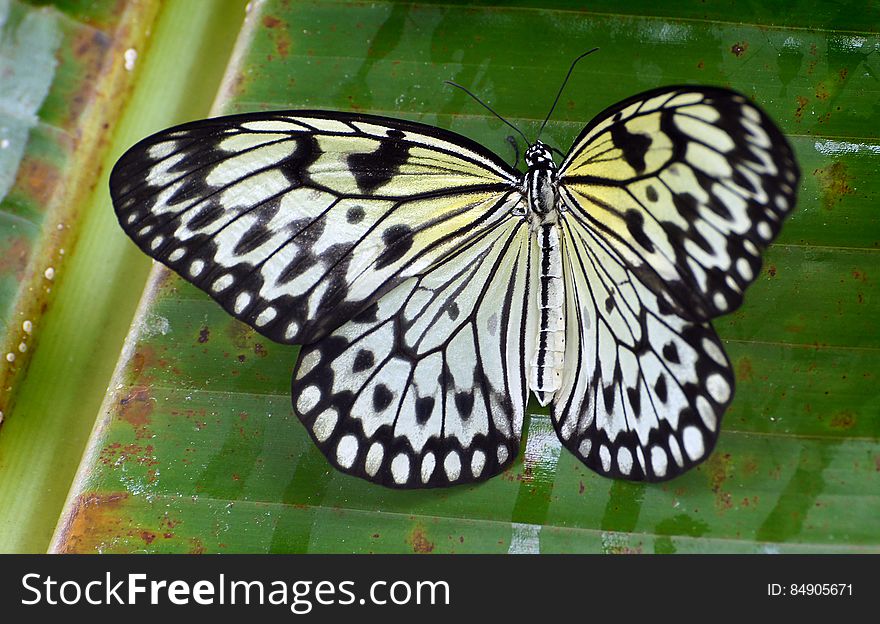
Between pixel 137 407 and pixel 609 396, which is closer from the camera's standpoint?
pixel 609 396

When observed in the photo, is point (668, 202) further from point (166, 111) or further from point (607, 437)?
point (166, 111)

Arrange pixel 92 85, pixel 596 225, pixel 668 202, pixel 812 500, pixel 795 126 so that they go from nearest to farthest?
pixel 668 202 < pixel 596 225 < pixel 812 500 < pixel 795 126 < pixel 92 85

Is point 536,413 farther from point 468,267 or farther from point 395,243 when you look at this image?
point 395,243

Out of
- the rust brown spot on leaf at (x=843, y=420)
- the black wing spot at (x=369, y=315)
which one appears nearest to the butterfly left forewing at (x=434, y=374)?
the black wing spot at (x=369, y=315)

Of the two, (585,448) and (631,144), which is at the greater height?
(631,144)

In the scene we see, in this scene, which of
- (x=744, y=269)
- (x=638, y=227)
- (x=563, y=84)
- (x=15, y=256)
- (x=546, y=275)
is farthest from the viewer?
(x=15, y=256)

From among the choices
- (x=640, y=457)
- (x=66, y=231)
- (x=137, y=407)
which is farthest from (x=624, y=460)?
(x=66, y=231)

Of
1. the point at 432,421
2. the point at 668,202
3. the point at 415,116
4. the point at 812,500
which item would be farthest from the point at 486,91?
the point at 812,500

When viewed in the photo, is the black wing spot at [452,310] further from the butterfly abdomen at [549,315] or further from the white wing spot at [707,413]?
the white wing spot at [707,413]
